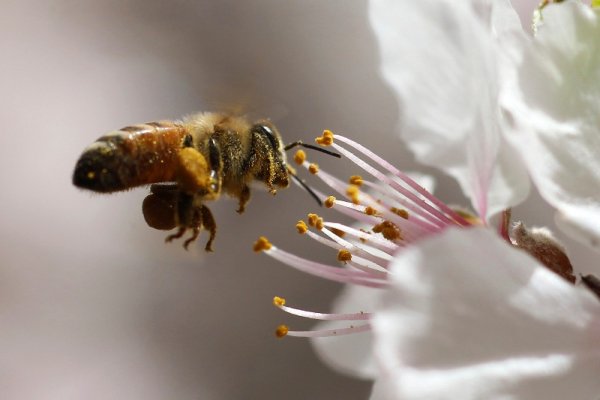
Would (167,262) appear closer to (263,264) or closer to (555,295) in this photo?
(263,264)

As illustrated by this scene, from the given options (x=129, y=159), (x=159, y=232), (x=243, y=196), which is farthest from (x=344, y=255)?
(x=159, y=232)

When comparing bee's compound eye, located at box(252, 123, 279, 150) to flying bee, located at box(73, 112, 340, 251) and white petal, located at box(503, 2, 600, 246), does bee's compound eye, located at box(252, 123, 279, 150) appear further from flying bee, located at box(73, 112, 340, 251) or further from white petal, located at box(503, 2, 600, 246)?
white petal, located at box(503, 2, 600, 246)

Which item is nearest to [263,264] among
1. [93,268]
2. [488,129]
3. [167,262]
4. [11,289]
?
[167,262]

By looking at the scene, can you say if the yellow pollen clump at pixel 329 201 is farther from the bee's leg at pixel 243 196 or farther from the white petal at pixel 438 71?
the white petal at pixel 438 71

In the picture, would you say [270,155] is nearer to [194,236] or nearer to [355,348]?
[194,236]

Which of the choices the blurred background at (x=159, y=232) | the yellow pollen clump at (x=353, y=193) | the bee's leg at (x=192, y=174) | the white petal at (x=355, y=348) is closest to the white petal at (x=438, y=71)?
the yellow pollen clump at (x=353, y=193)

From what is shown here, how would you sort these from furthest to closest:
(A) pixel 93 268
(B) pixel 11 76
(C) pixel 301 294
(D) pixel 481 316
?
Result: (B) pixel 11 76 → (A) pixel 93 268 → (C) pixel 301 294 → (D) pixel 481 316
